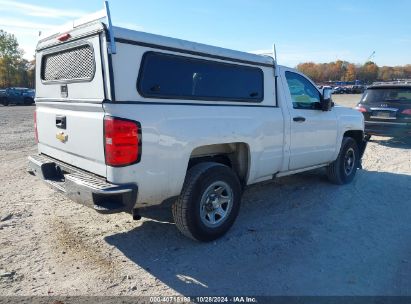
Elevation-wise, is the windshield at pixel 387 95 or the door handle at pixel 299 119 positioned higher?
the windshield at pixel 387 95

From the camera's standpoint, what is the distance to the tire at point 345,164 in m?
6.34

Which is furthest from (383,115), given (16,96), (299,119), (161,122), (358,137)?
(16,96)

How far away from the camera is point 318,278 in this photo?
11.1 feet

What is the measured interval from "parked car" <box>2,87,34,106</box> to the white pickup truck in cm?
3224

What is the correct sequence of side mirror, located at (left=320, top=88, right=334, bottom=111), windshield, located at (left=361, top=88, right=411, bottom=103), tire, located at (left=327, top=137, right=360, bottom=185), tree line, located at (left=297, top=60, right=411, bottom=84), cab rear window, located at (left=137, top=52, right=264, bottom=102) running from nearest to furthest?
cab rear window, located at (left=137, top=52, right=264, bottom=102) → side mirror, located at (left=320, top=88, right=334, bottom=111) → tire, located at (left=327, top=137, right=360, bottom=185) → windshield, located at (left=361, top=88, right=411, bottom=103) → tree line, located at (left=297, top=60, right=411, bottom=84)

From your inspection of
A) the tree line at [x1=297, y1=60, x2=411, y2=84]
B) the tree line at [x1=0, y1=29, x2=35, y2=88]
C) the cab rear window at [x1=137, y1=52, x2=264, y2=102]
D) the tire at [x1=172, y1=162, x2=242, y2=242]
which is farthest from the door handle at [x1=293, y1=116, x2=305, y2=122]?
the tree line at [x1=297, y1=60, x2=411, y2=84]

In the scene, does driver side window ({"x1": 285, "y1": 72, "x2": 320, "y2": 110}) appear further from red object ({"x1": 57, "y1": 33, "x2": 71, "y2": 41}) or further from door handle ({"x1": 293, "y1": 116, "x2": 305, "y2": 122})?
red object ({"x1": 57, "y1": 33, "x2": 71, "y2": 41})

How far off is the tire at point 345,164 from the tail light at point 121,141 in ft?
13.7

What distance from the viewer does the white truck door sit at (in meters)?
5.16

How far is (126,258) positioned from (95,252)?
1.22 ft

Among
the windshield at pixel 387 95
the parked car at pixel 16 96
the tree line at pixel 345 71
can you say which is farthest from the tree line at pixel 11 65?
the tree line at pixel 345 71

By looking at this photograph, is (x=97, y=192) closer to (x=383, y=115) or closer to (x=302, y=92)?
(x=302, y=92)

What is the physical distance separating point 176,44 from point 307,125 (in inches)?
100

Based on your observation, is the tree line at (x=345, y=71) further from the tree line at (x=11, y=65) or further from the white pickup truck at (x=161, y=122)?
the white pickup truck at (x=161, y=122)
